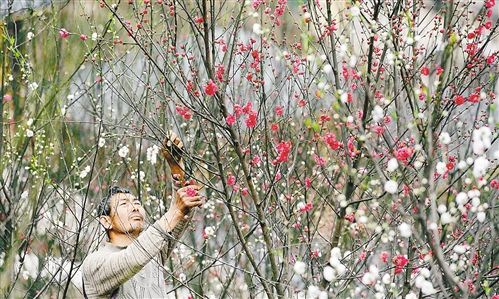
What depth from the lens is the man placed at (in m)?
5.61

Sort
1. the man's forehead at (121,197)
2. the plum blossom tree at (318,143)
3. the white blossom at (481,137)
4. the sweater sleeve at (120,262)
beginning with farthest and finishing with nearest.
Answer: the man's forehead at (121,197), the sweater sleeve at (120,262), the plum blossom tree at (318,143), the white blossom at (481,137)

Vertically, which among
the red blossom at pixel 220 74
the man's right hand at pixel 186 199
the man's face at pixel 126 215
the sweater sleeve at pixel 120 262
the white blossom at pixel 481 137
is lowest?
the white blossom at pixel 481 137

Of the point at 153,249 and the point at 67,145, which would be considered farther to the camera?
the point at 67,145

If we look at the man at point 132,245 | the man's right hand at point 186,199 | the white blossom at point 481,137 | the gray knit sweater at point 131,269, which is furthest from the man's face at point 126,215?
the white blossom at point 481,137

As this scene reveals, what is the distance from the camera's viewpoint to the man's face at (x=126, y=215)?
611 cm

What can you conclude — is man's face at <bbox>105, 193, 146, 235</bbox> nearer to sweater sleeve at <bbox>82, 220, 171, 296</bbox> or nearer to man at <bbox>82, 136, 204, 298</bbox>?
man at <bbox>82, 136, 204, 298</bbox>

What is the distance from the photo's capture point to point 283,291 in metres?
6.07

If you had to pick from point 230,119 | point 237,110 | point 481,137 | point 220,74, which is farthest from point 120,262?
point 481,137

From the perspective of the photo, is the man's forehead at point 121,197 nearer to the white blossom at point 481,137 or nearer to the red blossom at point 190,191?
the red blossom at point 190,191

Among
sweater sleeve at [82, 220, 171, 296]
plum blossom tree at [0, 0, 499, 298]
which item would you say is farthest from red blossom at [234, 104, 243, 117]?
sweater sleeve at [82, 220, 171, 296]

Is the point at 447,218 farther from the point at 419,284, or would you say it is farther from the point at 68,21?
the point at 68,21

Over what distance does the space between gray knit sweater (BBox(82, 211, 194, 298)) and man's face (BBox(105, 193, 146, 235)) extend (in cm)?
13

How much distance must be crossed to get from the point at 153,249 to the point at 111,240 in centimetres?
73

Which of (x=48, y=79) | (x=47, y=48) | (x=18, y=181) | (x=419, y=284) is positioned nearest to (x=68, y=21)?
(x=47, y=48)
